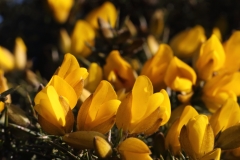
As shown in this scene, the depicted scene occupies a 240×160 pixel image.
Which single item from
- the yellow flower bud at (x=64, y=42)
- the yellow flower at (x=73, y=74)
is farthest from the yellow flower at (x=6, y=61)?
the yellow flower at (x=73, y=74)

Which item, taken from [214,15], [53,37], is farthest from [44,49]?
[214,15]

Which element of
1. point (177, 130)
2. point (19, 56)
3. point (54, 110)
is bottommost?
point (19, 56)

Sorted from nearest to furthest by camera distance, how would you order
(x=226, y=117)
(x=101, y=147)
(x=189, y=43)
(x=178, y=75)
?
(x=101, y=147) → (x=226, y=117) → (x=178, y=75) → (x=189, y=43)

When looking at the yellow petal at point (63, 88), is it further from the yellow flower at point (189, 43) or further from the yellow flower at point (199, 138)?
the yellow flower at point (189, 43)

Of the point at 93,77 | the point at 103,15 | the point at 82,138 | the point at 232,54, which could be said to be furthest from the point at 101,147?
the point at 103,15

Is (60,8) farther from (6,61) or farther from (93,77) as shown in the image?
(93,77)

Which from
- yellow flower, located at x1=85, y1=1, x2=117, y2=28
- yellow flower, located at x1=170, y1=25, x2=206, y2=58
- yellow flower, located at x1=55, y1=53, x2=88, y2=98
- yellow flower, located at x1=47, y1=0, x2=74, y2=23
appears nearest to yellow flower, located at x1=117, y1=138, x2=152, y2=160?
yellow flower, located at x1=55, y1=53, x2=88, y2=98

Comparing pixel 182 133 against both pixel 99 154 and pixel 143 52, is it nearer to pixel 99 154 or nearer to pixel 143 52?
pixel 99 154
